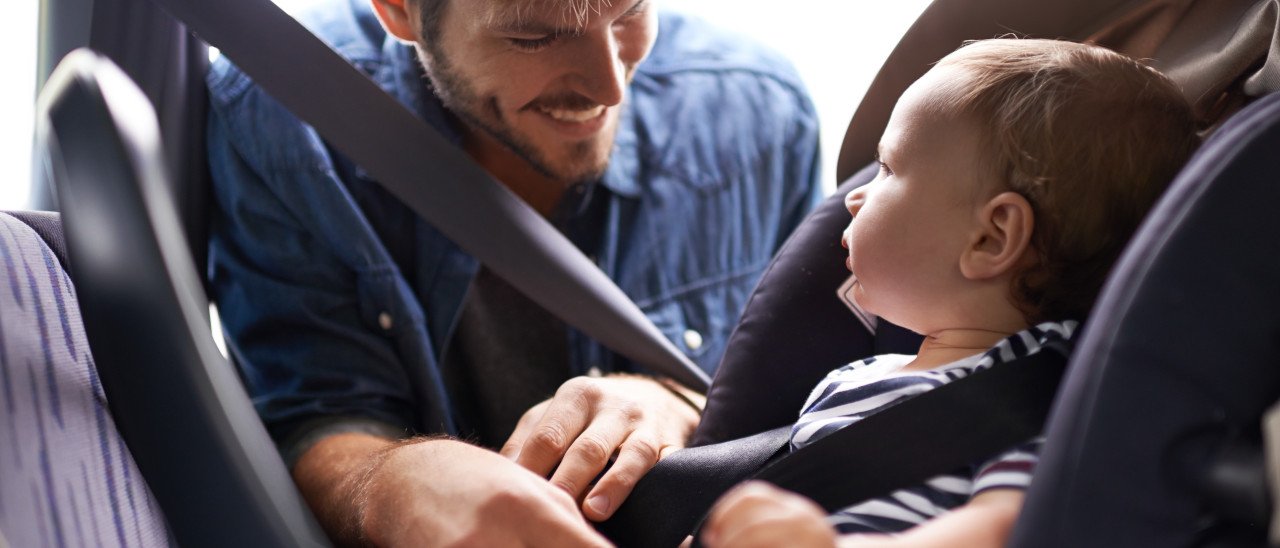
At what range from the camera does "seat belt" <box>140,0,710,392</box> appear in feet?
3.29

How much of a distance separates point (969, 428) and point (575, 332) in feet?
2.20

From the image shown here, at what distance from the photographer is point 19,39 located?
1.29 m

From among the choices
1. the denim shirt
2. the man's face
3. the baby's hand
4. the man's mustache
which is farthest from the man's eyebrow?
the baby's hand

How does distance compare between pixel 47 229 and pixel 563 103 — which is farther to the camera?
pixel 563 103

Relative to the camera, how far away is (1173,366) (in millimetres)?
568

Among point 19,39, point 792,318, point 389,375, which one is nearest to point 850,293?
point 792,318

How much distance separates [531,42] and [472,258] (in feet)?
0.86

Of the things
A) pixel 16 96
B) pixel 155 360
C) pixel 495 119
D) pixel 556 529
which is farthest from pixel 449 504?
pixel 16 96

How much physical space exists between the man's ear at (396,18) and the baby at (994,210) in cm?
64

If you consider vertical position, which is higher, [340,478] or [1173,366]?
[1173,366]

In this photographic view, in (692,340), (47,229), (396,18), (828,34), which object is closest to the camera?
(47,229)

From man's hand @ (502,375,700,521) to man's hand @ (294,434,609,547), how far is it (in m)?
0.04

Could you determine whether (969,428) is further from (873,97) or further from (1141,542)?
(873,97)

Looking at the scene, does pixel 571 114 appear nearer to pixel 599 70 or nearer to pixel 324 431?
pixel 599 70
